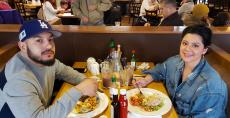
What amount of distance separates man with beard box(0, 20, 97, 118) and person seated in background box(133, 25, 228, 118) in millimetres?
685

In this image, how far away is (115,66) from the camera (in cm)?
210

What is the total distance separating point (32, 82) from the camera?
52.4 inches

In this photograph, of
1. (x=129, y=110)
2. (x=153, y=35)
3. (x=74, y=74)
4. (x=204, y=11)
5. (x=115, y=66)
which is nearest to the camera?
(x=129, y=110)

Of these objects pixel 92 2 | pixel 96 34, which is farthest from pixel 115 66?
pixel 92 2

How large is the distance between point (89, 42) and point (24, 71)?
1.30 m

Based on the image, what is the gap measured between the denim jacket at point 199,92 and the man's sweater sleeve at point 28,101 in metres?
0.79

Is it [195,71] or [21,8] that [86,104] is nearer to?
[195,71]

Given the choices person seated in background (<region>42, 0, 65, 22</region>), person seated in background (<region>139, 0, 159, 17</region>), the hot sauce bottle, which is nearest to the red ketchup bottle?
the hot sauce bottle

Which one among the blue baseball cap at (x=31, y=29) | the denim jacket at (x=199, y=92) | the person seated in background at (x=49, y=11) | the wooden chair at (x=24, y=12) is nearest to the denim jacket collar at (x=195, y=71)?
the denim jacket at (x=199, y=92)

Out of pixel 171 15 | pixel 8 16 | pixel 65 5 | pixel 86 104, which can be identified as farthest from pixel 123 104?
pixel 65 5

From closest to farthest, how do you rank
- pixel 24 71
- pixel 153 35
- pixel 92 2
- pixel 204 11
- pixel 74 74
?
1. pixel 24 71
2. pixel 74 74
3. pixel 153 35
4. pixel 204 11
5. pixel 92 2

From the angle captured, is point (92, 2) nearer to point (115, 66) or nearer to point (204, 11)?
point (204, 11)

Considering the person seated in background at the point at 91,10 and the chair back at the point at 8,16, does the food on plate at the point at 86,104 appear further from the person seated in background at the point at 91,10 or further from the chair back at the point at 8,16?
the chair back at the point at 8,16

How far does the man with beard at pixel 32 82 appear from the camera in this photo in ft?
4.03
